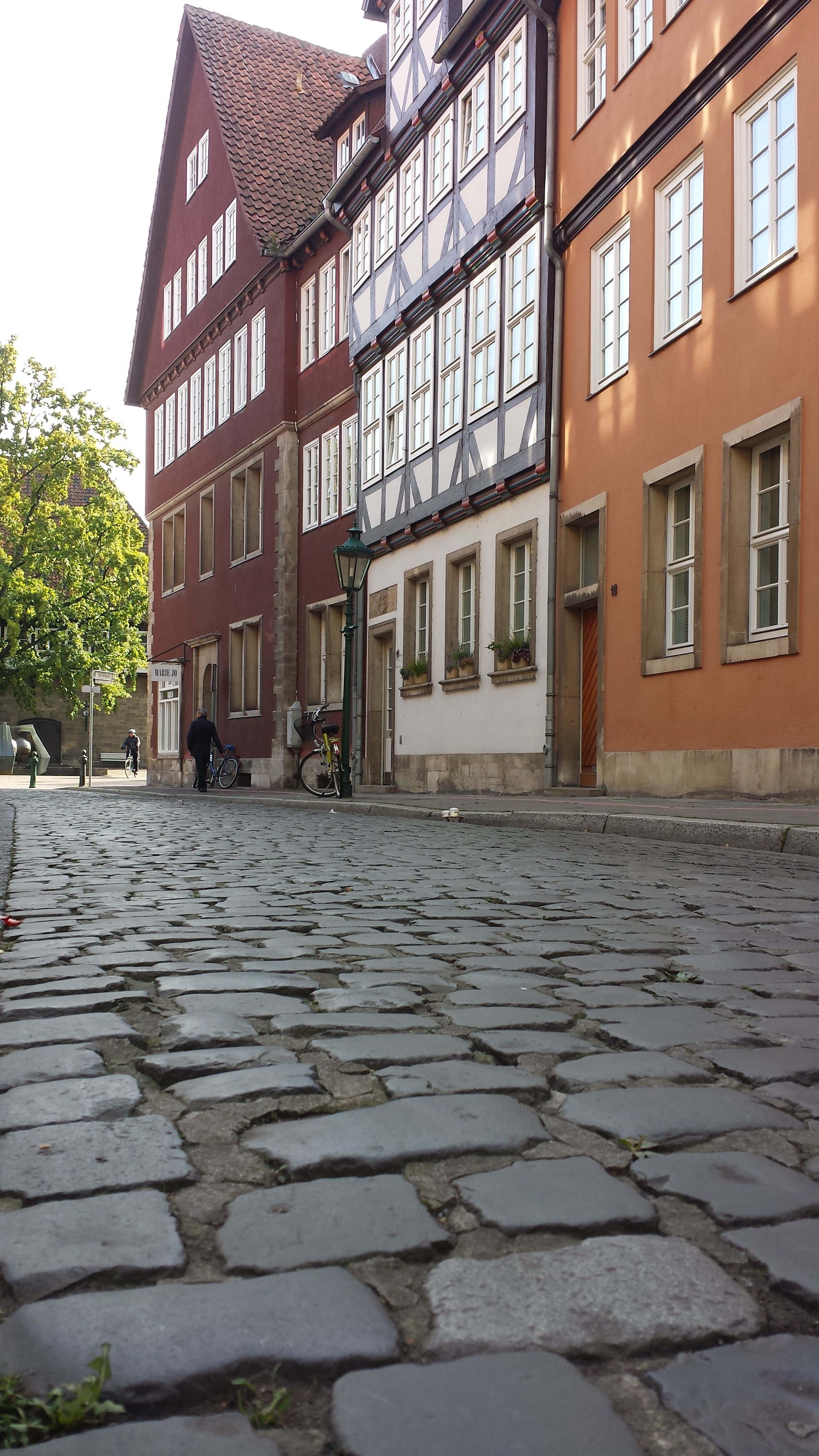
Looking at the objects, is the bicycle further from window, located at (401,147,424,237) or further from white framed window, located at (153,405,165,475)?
white framed window, located at (153,405,165,475)

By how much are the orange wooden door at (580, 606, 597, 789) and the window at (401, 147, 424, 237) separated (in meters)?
9.03

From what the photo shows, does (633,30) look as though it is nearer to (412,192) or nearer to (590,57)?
(590,57)

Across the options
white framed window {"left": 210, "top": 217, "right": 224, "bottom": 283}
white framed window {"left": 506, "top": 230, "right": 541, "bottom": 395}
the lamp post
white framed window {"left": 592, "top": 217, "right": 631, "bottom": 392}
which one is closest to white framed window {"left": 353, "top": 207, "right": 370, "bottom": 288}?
white framed window {"left": 506, "top": 230, "right": 541, "bottom": 395}

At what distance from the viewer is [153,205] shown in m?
37.7

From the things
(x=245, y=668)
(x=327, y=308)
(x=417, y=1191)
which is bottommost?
(x=417, y=1191)

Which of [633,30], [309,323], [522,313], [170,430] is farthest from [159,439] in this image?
[633,30]

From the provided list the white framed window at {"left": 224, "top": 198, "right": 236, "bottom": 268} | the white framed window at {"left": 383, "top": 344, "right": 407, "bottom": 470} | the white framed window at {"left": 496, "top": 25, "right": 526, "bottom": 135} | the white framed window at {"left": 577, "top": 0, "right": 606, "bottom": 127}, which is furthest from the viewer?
the white framed window at {"left": 224, "top": 198, "right": 236, "bottom": 268}

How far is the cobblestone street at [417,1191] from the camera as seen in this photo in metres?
1.45

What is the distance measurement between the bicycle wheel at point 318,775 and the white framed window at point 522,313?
5995 mm

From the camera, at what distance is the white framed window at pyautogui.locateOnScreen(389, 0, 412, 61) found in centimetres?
2247

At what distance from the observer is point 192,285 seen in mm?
35281

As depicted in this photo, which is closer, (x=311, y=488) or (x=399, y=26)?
(x=399, y=26)

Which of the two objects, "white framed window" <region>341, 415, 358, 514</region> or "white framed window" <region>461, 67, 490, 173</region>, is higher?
"white framed window" <region>461, 67, 490, 173</region>

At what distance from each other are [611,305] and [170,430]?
78.1 feet
